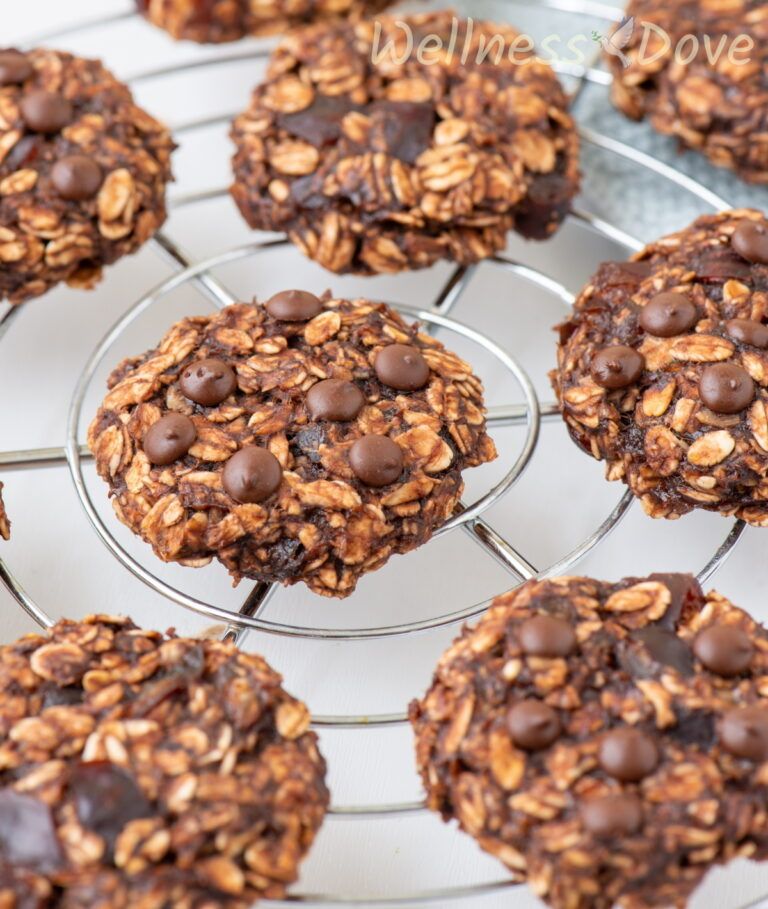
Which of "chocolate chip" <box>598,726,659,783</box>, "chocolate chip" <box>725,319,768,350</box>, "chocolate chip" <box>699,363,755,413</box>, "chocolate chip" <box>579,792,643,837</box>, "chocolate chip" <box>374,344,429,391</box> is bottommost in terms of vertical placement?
"chocolate chip" <box>579,792,643,837</box>

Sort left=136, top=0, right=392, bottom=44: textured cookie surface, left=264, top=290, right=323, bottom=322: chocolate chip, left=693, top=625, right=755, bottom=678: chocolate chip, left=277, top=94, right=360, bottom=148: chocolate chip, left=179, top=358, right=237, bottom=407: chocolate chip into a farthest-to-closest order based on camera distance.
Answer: left=136, top=0, right=392, bottom=44: textured cookie surface
left=277, top=94, right=360, bottom=148: chocolate chip
left=264, top=290, right=323, bottom=322: chocolate chip
left=179, top=358, right=237, bottom=407: chocolate chip
left=693, top=625, right=755, bottom=678: chocolate chip

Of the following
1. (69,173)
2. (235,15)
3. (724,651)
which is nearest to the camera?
(724,651)

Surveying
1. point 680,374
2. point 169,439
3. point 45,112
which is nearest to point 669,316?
point 680,374

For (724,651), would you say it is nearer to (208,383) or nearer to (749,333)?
(749,333)

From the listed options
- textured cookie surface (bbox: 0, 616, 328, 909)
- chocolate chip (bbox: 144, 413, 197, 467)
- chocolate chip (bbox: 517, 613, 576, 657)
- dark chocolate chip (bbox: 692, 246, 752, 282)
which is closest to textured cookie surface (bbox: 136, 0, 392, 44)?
dark chocolate chip (bbox: 692, 246, 752, 282)

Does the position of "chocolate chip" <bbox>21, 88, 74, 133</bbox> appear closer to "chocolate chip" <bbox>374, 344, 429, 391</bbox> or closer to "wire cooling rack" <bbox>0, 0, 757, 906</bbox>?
"wire cooling rack" <bbox>0, 0, 757, 906</bbox>

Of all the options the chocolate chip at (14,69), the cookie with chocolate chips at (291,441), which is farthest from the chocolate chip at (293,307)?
the chocolate chip at (14,69)
